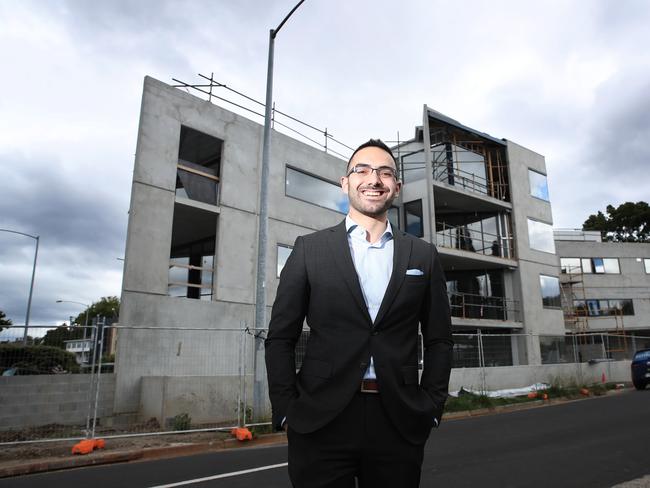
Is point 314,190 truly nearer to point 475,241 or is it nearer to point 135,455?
point 475,241

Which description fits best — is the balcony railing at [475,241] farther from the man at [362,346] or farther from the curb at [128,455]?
the man at [362,346]

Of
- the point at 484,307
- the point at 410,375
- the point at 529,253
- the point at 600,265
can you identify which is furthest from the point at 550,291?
the point at 410,375

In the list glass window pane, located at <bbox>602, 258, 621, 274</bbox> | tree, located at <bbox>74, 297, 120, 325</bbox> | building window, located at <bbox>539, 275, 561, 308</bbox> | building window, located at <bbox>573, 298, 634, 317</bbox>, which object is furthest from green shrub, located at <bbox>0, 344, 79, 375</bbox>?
tree, located at <bbox>74, 297, 120, 325</bbox>

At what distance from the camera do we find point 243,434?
30.0 feet

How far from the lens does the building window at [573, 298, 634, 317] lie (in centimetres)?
3681

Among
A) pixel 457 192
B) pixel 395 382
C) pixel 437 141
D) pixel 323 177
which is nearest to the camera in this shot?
pixel 395 382

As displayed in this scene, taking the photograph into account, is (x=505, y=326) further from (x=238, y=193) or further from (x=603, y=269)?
(x=603, y=269)

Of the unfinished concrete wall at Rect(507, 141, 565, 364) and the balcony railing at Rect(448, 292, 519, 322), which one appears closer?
the balcony railing at Rect(448, 292, 519, 322)

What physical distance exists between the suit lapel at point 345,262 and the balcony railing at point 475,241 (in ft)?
66.3

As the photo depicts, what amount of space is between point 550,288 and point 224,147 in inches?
676

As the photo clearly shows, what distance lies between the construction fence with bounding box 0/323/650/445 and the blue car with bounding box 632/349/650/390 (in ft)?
49.5

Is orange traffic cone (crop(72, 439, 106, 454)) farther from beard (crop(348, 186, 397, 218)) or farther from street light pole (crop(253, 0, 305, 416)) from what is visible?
beard (crop(348, 186, 397, 218))

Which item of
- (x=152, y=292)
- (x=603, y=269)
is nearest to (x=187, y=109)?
(x=152, y=292)

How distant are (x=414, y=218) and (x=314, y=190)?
5.36 metres
